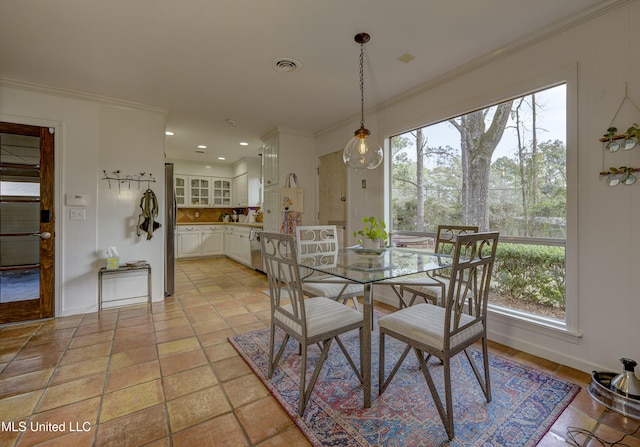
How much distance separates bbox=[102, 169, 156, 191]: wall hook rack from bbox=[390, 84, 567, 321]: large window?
341cm

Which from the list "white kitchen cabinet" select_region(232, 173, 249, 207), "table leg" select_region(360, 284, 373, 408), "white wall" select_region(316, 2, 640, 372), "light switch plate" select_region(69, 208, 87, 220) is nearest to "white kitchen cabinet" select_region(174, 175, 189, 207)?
"white kitchen cabinet" select_region(232, 173, 249, 207)

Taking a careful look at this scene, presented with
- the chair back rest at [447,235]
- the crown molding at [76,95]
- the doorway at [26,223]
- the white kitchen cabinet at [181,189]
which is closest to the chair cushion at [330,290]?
the chair back rest at [447,235]

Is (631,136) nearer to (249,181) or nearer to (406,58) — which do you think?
(406,58)

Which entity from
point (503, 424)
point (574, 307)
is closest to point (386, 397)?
point (503, 424)

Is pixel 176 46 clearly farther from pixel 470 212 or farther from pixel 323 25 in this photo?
pixel 470 212

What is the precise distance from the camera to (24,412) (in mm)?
1586

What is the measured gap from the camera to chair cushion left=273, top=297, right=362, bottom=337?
1628 mm

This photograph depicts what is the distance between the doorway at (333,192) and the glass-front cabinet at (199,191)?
3.86 meters

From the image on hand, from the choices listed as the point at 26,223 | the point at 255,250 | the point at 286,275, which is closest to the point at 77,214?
the point at 26,223

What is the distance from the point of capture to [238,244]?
6.23 meters

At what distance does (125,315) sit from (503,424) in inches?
140

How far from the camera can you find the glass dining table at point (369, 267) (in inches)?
62.8

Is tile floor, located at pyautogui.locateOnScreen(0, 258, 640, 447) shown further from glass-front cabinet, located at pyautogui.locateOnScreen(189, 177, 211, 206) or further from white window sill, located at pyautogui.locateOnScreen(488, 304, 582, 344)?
glass-front cabinet, located at pyautogui.locateOnScreen(189, 177, 211, 206)

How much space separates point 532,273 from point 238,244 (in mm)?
5244
